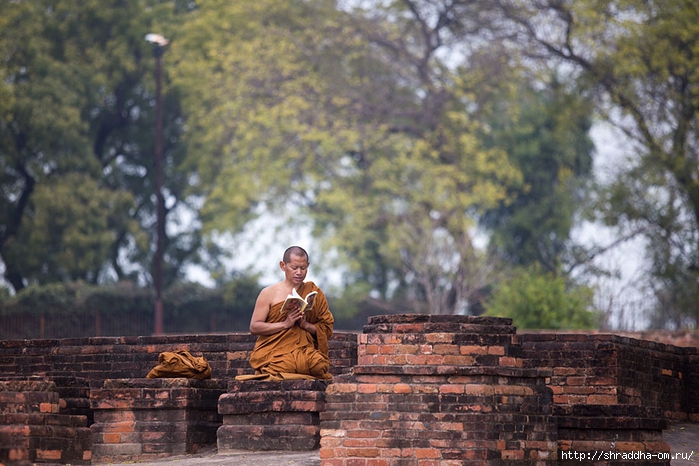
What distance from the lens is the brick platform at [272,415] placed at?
879 cm

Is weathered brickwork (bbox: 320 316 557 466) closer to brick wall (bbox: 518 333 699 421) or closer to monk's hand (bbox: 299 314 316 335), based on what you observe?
monk's hand (bbox: 299 314 316 335)

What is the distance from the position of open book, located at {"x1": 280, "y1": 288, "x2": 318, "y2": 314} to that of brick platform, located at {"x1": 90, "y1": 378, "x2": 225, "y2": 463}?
46.3 inches

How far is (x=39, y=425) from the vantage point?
866cm

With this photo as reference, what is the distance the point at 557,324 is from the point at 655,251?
7.40 meters

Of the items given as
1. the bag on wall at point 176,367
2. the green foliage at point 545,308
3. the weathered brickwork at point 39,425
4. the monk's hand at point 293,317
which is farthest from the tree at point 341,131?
the weathered brickwork at point 39,425

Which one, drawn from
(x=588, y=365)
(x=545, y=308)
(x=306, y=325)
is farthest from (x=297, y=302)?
(x=545, y=308)

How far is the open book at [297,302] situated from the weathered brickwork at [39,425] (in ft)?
6.33

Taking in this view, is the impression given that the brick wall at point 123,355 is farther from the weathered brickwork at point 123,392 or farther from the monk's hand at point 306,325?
the monk's hand at point 306,325

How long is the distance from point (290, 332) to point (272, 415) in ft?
2.46

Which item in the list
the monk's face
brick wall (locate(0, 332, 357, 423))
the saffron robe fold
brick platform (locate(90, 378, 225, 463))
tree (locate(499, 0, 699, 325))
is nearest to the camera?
the saffron robe fold

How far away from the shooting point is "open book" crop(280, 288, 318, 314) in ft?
29.5

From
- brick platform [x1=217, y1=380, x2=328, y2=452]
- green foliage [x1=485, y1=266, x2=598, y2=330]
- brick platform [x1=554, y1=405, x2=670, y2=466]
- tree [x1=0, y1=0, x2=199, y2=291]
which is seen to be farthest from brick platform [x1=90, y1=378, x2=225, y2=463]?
tree [x1=0, y1=0, x2=199, y2=291]

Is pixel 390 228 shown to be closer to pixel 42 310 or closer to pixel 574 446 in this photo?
pixel 42 310

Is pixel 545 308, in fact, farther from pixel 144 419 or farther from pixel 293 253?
pixel 144 419
